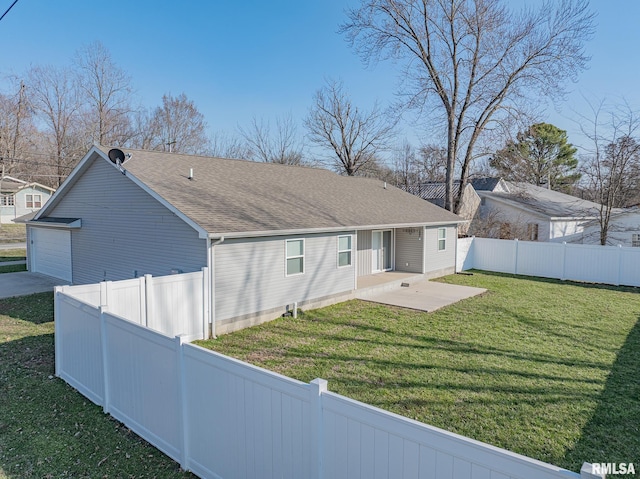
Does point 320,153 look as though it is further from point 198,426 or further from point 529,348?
point 198,426

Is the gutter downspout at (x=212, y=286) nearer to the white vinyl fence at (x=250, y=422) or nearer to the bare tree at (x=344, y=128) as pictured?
the white vinyl fence at (x=250, y=422)

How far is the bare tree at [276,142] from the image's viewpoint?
34.0 metres

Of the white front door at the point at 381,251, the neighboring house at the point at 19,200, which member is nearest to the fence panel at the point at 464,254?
the white front door at the point at 381,251

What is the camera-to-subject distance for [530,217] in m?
24.7

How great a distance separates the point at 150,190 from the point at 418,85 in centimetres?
1900

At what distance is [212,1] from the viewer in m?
16.5

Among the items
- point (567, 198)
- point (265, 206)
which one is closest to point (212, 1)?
point (265, 206)

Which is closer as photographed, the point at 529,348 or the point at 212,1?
the point at 529,348

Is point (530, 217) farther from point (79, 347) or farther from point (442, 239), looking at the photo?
point (79, 347)

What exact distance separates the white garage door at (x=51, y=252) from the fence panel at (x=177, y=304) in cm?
859

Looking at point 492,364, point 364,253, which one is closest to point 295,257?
point 364,253

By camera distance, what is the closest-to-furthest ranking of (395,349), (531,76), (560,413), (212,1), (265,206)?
(560,413), (395,349), (265,206), (212,1), (531,76)

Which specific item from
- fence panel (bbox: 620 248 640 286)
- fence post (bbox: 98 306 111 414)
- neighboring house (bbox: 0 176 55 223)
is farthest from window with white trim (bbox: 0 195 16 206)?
fence panel (bbox: 620 248 640 286)

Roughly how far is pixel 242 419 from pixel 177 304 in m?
5.10
